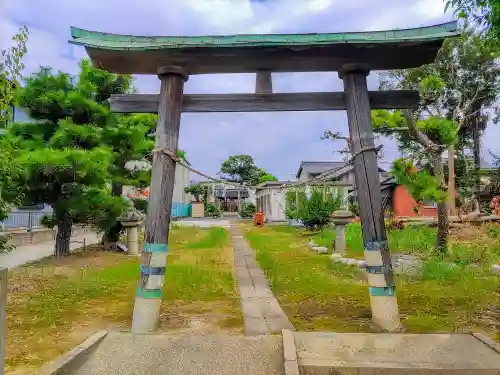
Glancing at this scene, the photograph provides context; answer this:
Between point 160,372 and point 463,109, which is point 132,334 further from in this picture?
point 463,109

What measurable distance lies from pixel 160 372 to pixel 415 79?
65.7 ft

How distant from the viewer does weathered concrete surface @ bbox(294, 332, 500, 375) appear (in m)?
3.38

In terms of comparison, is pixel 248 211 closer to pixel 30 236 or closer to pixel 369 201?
pixel 30 236

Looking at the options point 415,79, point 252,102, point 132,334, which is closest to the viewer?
point 132,334

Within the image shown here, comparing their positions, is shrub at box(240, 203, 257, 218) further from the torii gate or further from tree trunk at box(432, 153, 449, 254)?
the torii gate

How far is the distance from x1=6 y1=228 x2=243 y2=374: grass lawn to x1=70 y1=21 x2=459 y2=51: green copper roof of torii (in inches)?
128

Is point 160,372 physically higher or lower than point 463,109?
lower

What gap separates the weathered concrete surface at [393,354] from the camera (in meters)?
3.38

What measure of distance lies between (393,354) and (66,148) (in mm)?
7812

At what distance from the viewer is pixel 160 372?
346cm

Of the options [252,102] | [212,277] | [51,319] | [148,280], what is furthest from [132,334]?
[212,277]

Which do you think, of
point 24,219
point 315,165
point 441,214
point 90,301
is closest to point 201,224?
point 24,219

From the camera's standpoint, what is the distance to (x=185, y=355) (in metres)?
3.75

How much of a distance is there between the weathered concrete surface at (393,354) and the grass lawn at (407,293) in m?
0.47
